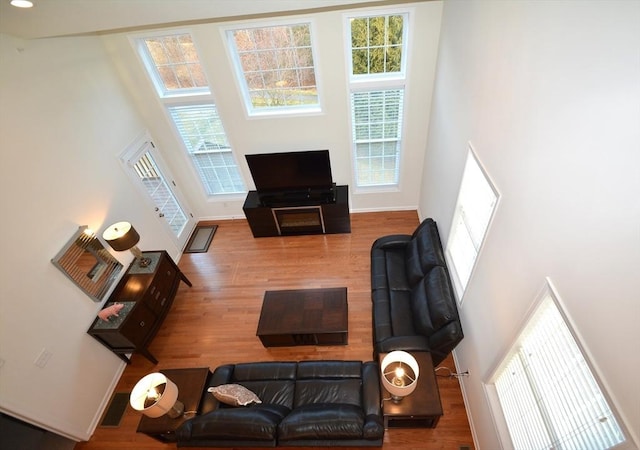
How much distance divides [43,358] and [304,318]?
2737 millimetres

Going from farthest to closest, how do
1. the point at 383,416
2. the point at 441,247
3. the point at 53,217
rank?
the point at 441,247, the point at 53,217, the point at 383,416

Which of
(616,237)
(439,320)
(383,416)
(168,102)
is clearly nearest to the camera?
(616,237)

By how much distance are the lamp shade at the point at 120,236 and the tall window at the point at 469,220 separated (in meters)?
3.98

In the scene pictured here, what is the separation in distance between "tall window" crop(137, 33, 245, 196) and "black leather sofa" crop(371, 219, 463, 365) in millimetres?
3070

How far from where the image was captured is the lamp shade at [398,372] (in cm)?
254

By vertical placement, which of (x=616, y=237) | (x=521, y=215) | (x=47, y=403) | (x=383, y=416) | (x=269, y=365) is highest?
(x=616, y=237)

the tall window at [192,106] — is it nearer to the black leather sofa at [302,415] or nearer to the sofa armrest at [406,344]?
the black leather sofa at [302,415]

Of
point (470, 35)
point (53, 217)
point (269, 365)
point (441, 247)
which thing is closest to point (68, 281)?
point (53, 217)

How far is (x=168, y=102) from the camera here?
4.63 metres

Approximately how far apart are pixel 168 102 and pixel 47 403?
402cm

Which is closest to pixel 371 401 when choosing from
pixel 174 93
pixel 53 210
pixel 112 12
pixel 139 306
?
pixel 139 306

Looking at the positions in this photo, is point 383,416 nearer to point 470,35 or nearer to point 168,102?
point 470,35

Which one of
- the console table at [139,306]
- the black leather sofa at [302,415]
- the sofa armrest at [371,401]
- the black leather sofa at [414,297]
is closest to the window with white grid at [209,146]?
the console table at [139,306]

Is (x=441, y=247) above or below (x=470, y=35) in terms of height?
below
